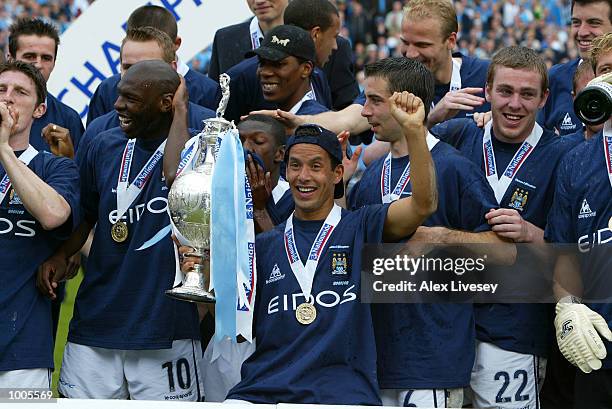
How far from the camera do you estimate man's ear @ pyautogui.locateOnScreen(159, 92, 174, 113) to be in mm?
5691

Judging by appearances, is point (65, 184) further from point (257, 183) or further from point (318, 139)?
point (318, 139)

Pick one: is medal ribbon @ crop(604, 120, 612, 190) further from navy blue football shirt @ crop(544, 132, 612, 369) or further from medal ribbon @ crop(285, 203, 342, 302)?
medal ribbon @ crop(285, 203, 342, 302)

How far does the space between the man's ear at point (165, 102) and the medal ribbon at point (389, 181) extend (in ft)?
3.44

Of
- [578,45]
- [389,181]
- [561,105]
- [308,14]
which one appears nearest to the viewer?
[389,181]

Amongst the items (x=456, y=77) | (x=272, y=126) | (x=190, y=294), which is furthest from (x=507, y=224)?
(x=456, y=77)

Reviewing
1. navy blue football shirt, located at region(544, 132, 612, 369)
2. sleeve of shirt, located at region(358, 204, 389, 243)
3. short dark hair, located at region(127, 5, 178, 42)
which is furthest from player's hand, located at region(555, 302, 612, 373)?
short dark hair, located at region(127, 5, 178, 42)

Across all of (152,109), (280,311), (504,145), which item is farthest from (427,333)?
(152,109)

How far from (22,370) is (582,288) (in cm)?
257

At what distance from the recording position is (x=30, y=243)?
5.72m

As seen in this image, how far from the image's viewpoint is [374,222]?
5.21 metres

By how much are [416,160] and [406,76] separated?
781 mm

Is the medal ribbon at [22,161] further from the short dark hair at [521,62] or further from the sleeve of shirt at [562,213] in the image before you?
the sleeve of shirt at [562,213]

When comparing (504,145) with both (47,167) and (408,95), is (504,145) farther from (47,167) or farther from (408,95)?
(47,167)

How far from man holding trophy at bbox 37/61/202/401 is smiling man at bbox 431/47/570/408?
4.68ft
